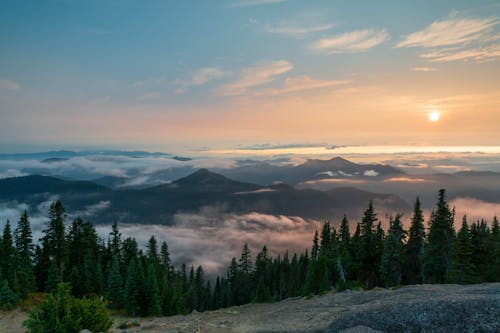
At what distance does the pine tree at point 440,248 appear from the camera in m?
51.4

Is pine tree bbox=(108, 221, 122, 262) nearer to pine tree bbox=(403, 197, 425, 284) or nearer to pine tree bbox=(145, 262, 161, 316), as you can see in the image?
pine tree bbox=(145, 262, 161, 316)

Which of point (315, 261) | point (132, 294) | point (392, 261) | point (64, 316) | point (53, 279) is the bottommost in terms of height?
point (132, 294)

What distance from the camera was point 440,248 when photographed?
170ft

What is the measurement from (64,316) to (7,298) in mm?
37035

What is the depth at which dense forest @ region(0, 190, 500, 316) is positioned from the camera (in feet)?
164

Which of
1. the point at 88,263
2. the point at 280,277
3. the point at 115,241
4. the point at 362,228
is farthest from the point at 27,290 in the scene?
the point at 280,277

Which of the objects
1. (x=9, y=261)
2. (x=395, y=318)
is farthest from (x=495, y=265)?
(x=9, y=261)

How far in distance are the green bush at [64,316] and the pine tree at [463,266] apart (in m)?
45.9

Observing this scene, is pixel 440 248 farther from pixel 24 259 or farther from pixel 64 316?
pixel 24 259

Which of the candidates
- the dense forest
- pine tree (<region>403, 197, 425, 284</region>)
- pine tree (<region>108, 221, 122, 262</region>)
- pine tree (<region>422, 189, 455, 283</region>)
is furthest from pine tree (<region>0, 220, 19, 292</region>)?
pine tree (<region>422, 189, 455, 283</region>)

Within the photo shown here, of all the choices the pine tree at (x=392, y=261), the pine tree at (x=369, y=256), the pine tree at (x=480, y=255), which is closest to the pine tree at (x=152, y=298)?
the pine tree at (x=369, y=256)

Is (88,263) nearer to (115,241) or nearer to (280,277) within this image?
(115,241)

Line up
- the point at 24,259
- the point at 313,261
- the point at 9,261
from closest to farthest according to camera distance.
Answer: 1. the point at 9,261
2. the point at 24,259
3. the point at 313,261

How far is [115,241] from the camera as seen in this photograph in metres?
73.2
